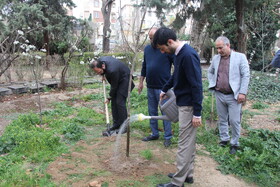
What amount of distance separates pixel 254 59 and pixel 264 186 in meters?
13.5

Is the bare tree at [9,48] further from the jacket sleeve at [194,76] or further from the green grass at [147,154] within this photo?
the jacket sleeve at [194,76]

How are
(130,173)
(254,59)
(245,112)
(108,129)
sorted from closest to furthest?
1. (130,173)
2. (108,129)
3. (245,112)
4. (254,59)

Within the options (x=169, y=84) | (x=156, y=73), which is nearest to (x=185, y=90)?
(x=169, y=84)

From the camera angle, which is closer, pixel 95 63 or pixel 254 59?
pixel 95 63

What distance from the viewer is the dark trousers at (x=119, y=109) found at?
4738 millimetres

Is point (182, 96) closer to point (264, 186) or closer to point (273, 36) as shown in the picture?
point (264, 186)

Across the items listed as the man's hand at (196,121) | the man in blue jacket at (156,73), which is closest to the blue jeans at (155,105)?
the man in blue jacket at (156,73)

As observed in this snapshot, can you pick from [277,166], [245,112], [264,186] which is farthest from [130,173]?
[245,112]

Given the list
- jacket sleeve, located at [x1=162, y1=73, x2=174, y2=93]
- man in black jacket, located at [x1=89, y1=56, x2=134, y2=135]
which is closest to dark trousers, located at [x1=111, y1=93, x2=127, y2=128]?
man in black jacket, located at [x1=89, y1=56, x2=134, y2=135]

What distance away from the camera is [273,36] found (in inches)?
561

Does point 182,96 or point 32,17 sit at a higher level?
point 32,17

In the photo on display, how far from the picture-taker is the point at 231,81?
3824 mm

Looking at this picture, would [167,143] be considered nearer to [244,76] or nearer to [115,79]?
[115,79]

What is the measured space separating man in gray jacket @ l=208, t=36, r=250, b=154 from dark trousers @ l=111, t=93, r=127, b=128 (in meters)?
1.60
